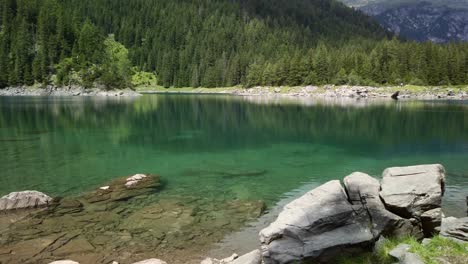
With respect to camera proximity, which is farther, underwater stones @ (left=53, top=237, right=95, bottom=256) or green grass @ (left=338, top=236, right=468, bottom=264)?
underwater stones @ (left=53, top=237, right=95, bottom=256)

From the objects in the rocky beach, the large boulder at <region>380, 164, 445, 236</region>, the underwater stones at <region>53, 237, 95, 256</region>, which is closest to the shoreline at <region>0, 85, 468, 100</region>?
the rocky beach

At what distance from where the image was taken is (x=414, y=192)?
45.2ft

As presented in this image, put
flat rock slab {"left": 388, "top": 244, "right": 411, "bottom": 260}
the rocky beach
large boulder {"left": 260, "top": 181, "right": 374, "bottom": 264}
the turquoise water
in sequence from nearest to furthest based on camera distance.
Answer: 1. flat rock slab {"left": 388, "top": 244, "right": 411, "bottom": 260}
2. large boulder {"left": 260, "top": 181, "right": 374, "bottom": 264}
3. the rocky beach
4. the turquoise water

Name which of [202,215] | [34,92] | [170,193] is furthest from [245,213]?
[34,92]

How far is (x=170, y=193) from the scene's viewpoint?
2603 centimetres

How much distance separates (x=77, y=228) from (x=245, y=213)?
29.2ft

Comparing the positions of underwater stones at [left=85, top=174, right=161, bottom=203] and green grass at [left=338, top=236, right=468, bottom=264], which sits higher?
green grass at [left=338, top=236, right=468, bottom=264]

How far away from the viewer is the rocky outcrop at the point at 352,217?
41.3 ft

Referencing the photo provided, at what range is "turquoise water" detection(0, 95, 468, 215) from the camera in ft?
95.3

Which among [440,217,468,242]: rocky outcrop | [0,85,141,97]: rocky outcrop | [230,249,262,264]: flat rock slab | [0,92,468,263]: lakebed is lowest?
[0,92,468,263]: lakebed

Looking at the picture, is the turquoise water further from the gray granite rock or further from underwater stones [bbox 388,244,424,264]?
underwater stones [bbox 388,244,424,264]

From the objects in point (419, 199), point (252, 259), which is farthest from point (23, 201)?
point (419, 199)

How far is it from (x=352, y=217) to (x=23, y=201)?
61.1 feet

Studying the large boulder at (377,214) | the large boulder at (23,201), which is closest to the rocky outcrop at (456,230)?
the large boulder at (377,214)
